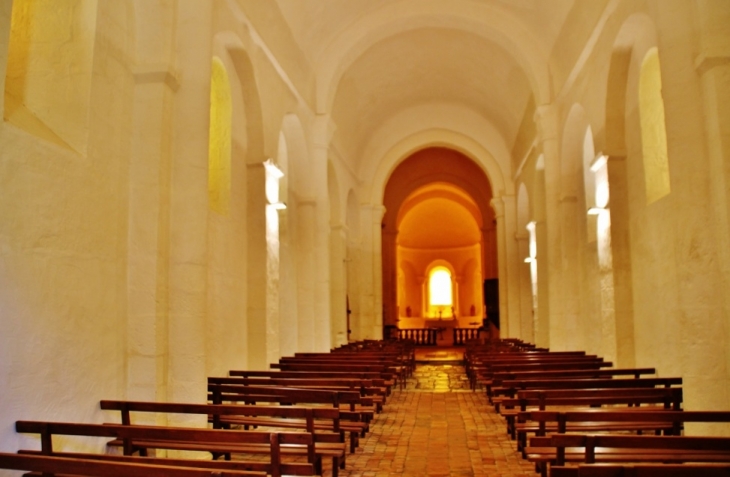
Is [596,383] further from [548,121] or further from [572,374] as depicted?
[548,121]

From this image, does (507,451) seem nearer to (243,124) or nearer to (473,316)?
(243,124)

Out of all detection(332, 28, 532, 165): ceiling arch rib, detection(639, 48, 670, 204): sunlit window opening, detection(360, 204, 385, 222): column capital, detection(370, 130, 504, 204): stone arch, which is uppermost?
detection(332, 28, 532, 165): ceiling arch rib

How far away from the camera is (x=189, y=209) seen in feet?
24.0

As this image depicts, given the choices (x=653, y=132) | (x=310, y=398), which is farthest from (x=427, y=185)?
(x=310, y=398)

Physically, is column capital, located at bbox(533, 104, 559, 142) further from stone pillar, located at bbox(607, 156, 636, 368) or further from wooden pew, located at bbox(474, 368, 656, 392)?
wooden pew, located at bbox(474, 368, 656, 392)

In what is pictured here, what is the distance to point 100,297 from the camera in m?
6.50

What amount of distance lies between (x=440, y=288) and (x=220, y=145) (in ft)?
98.6

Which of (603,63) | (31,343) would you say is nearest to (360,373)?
(31,343)

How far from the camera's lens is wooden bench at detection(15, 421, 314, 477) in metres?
4.23

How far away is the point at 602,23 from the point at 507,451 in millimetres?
6966

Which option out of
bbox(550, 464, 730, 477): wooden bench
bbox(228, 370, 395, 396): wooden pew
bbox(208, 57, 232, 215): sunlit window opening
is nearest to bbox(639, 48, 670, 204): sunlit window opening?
bbox(228, 370, 395, 396): wooden pew

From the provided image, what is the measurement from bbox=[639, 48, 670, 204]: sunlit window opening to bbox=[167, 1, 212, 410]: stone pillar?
6620 millimetres

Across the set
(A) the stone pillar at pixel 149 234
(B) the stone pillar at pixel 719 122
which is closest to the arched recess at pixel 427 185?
(B) the stone pillar at pixel 719 122

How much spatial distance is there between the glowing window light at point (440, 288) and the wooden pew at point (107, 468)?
116 ft
